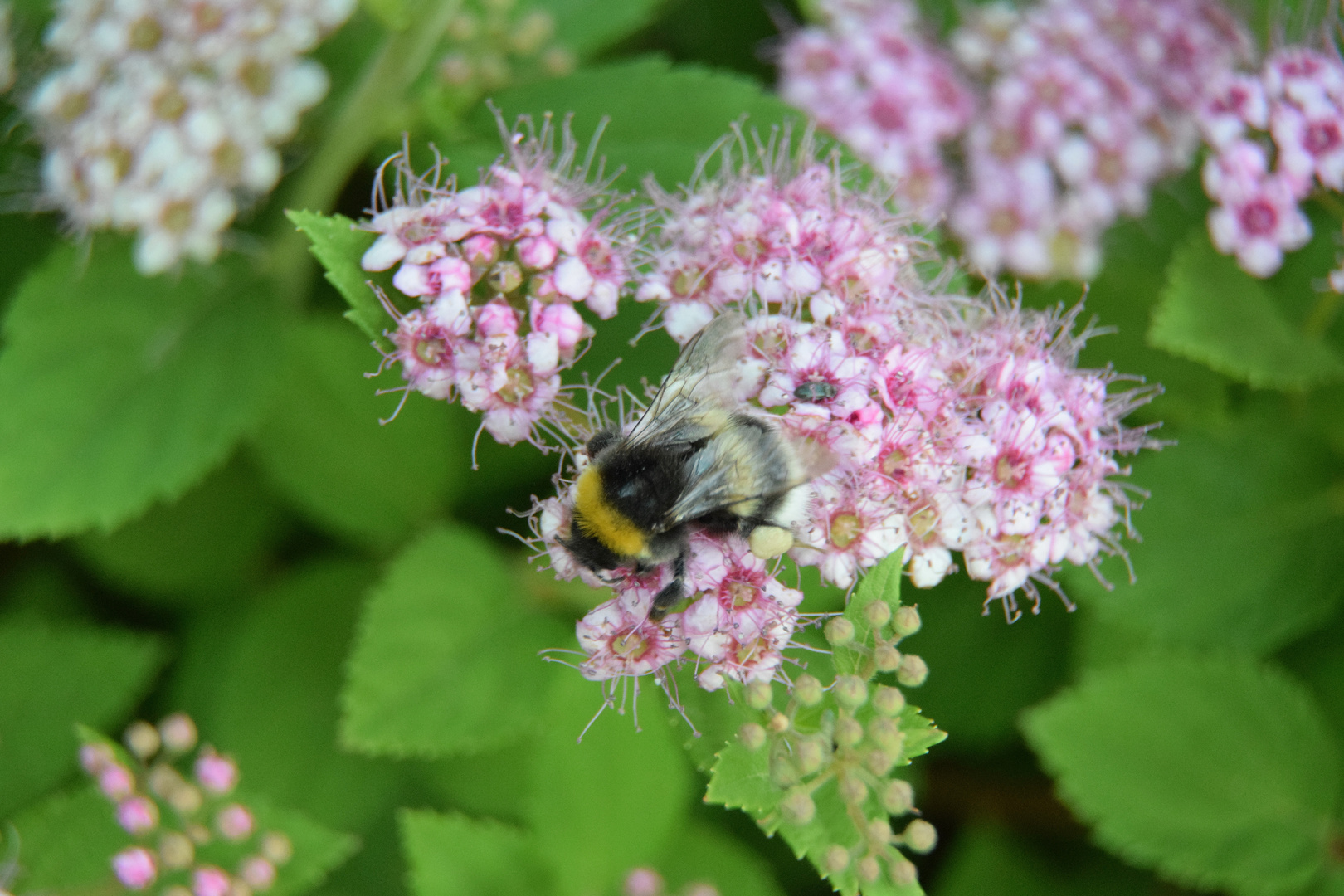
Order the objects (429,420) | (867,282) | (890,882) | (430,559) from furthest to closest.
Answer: (429,420) → (430,559) → (867,282) → (890,882)

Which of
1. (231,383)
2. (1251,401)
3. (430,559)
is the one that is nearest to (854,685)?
(430,559)

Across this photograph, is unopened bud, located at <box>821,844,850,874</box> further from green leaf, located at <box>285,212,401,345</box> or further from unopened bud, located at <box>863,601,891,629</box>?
green leaf, located at <box>285,212,401,345</box>

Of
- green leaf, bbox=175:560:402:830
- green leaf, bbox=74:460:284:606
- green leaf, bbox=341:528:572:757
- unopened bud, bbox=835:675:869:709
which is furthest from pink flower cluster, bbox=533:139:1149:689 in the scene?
green leaf, bbox=74:460:284:606

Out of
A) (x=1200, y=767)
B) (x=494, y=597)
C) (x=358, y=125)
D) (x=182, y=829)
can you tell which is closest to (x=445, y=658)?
(x=494, y=597)

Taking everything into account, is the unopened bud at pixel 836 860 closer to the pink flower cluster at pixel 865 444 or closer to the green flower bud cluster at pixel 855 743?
the green flower bud cluster at pixel 855 743

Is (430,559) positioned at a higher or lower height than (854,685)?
lower

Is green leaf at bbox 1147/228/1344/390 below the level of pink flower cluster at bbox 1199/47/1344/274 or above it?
below

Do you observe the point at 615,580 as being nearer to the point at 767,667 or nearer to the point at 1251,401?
the point at 767,667
